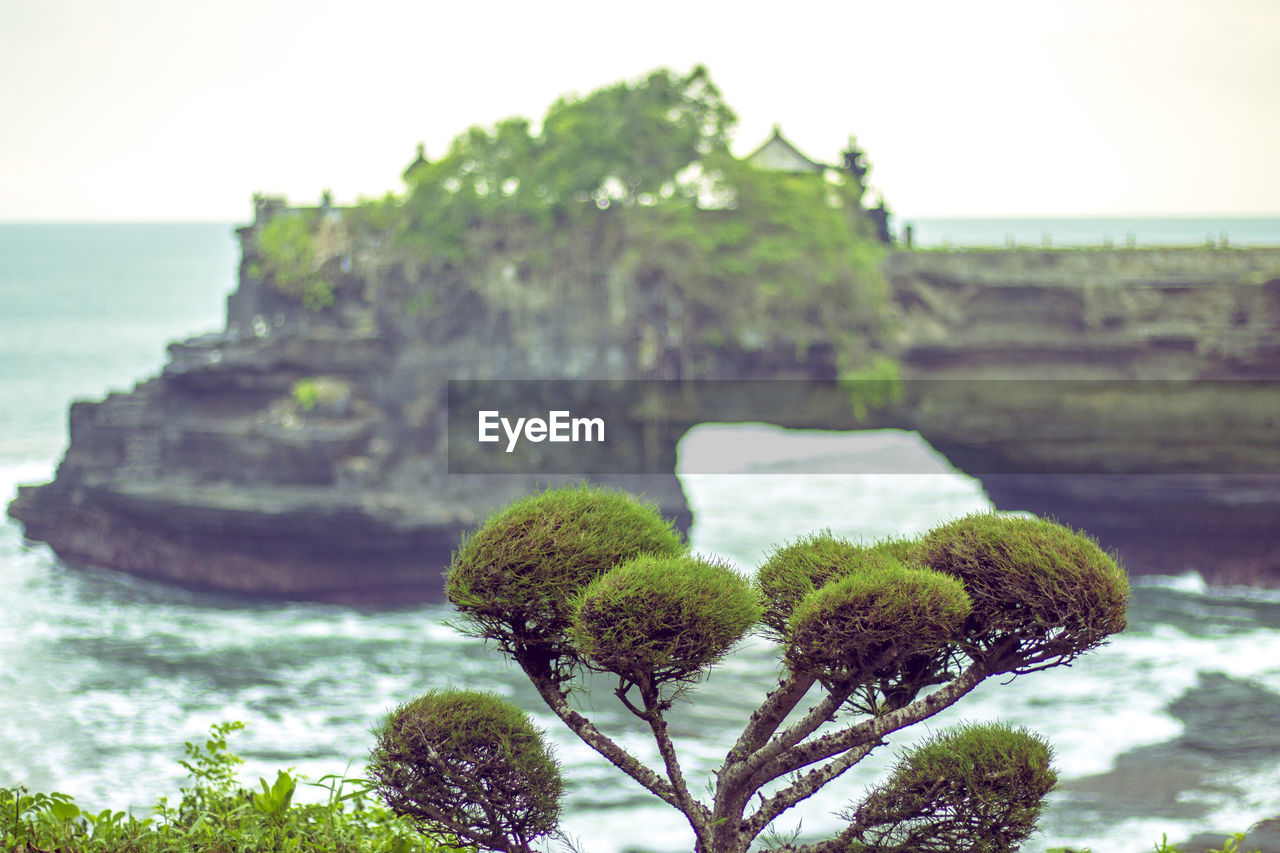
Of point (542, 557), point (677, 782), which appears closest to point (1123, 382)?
point (677, 782)

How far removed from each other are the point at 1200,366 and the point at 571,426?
14.7m

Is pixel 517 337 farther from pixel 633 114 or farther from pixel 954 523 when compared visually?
pixel 954 523

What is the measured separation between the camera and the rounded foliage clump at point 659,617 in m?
6.32

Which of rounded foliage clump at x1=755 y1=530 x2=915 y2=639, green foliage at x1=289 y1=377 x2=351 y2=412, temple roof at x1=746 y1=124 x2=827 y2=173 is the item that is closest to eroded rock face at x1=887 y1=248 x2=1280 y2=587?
temple roof at x1=746 y1=124 x2=827 y2=173

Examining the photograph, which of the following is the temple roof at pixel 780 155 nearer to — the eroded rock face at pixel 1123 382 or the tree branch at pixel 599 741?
the eroded rock face at pixel 1123 382

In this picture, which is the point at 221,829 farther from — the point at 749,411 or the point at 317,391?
the point at 749,411

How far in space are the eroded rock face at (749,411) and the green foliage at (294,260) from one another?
3.56 feet

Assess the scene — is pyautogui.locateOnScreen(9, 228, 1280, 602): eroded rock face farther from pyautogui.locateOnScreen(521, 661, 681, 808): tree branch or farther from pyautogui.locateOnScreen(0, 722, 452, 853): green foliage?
pyautogui.locateOnScreen(521, 661, 681, 808): tree branch

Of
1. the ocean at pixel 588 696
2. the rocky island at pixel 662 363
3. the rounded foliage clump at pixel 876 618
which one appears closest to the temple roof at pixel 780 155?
the rocky island at pixel 662 363

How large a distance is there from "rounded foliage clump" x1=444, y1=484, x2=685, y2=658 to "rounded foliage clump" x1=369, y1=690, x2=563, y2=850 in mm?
485

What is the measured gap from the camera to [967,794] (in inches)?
269

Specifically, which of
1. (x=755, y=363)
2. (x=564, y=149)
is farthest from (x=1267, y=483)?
(x=564, y=149)

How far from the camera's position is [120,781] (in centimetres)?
1719

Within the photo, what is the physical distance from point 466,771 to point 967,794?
2.92m
